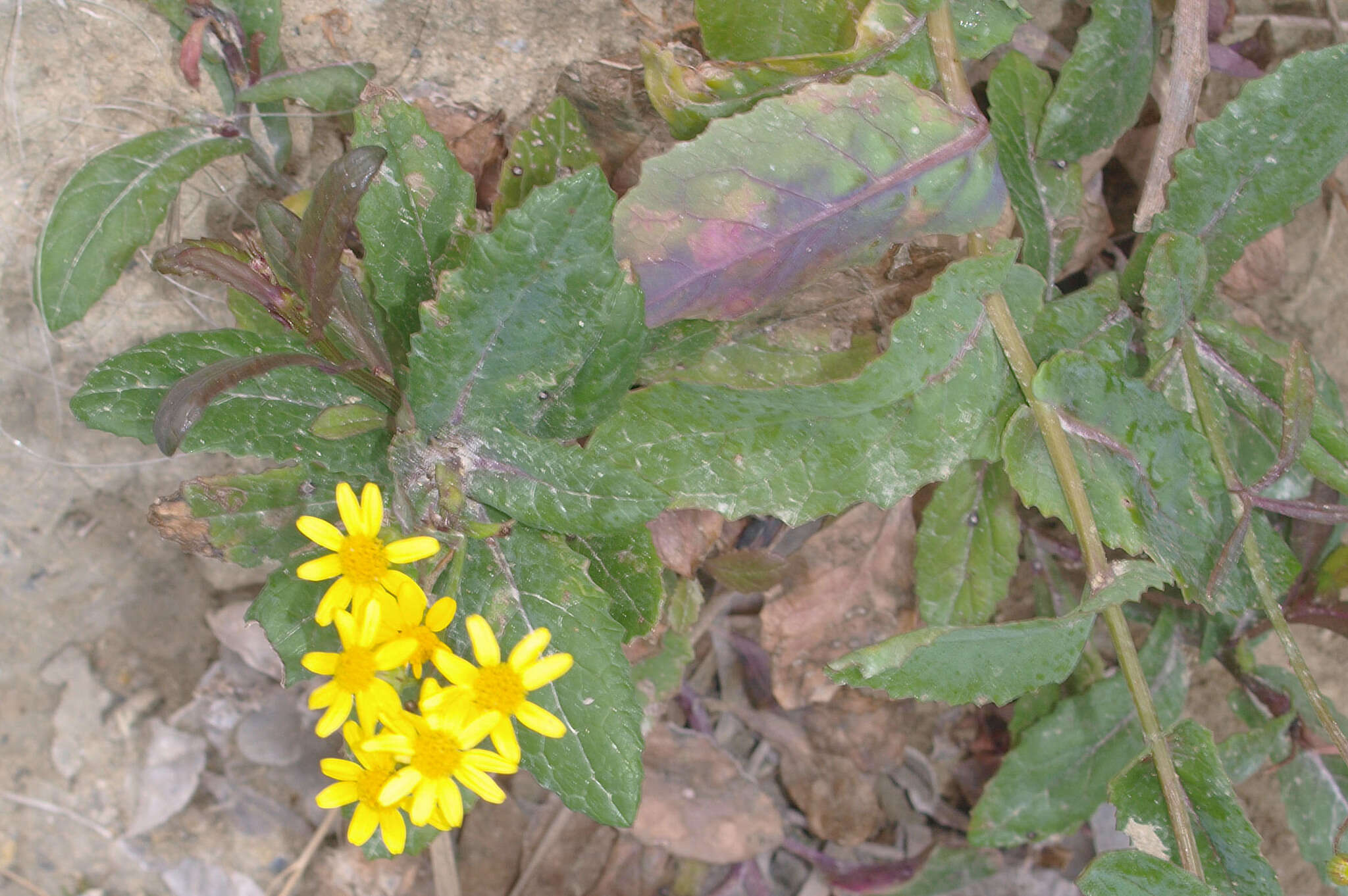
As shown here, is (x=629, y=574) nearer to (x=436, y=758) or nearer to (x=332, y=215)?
(x=436, y=758)

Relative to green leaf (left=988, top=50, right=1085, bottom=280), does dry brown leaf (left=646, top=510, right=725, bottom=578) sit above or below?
below

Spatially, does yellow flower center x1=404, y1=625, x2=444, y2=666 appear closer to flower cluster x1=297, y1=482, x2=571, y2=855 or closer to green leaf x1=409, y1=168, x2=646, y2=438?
flower cluster x1=297, y1=482, x2=571, y2=855

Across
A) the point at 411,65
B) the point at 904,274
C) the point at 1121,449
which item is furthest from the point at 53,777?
the point at 1121,449

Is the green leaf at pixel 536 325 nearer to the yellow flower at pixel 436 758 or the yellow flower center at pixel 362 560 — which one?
the yellow flower center at pixel 362 560

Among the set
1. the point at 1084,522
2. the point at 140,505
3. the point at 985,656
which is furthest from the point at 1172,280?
the point at 140,505

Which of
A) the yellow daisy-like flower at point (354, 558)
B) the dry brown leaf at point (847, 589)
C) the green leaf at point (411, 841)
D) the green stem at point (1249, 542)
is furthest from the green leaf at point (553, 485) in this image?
the green stem at point (1249, 542)

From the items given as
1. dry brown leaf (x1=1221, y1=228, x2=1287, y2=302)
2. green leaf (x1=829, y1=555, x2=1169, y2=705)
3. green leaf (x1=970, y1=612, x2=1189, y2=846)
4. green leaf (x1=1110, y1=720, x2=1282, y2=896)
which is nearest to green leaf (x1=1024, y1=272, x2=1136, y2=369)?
green leaf (x1=829, y1=555, x2=1169, y2=705)

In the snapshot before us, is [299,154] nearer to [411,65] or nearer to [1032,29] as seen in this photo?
[411,65]
